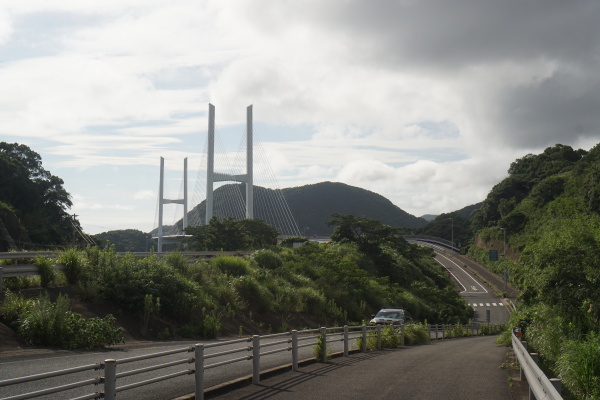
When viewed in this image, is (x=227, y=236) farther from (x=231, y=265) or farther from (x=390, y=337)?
(x=390, y=337)

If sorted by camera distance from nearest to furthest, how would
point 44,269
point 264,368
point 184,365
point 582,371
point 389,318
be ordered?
point 582,371
point 264,368
point 184,365
point 44,269
point 389,318

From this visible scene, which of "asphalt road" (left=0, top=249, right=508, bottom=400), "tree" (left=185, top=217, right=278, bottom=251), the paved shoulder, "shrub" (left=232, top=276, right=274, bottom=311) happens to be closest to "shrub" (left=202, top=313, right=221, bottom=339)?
"asphalt road" (left=0, top=249, right=508, bottom=400)

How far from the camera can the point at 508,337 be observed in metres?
24.9

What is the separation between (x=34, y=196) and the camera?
62.7 metres

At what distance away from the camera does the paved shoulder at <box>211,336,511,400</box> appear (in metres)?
10.8

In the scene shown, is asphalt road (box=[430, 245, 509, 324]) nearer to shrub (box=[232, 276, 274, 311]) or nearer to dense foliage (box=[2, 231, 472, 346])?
dense foliage (box=[2, 231, 472, 346])

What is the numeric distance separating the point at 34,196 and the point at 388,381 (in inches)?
2265

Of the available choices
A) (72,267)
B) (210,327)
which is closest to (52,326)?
(72,267)

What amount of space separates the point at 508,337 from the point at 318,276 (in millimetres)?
20078

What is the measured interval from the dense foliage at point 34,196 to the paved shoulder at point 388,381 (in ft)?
148

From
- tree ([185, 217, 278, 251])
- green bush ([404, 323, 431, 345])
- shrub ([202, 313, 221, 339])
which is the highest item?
tree ([185, 217, 278, 251])

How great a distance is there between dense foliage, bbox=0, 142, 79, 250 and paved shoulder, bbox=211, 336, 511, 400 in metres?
45.1

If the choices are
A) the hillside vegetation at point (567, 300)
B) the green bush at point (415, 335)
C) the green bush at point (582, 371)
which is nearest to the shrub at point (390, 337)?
the green bush at point (415, 335)

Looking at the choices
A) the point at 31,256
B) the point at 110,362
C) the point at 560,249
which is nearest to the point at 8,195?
the point at 31,256
